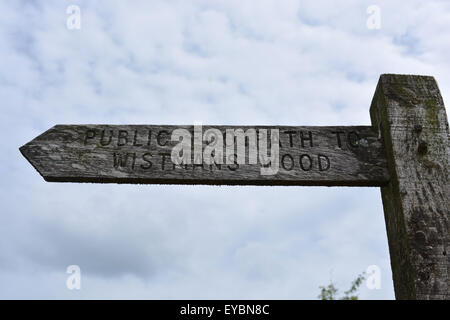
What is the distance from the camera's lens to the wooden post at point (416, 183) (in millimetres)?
2264

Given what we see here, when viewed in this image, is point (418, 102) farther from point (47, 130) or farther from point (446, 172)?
point (47, 130)

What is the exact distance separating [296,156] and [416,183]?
0.71 m

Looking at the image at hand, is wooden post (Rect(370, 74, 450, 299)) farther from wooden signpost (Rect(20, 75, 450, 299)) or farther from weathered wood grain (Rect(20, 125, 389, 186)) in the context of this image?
weathered wood grain (Rect(20, 125, 389, 186))

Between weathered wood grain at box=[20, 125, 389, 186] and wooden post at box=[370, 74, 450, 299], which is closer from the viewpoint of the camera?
wooden post at box=[370, 74, 450, 299]

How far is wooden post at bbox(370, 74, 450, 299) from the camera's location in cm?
226

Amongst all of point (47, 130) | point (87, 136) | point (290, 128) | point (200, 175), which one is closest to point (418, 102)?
point (290, 128)

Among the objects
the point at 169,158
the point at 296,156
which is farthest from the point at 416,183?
the point at 169,158

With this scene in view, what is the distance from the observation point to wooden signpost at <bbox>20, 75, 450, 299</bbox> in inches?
96.1

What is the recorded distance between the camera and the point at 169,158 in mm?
2535

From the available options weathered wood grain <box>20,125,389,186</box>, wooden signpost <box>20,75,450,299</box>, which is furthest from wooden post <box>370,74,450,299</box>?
weathered wood grain <box>20,125,389,186</box>

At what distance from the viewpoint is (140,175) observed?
2486 millimetres

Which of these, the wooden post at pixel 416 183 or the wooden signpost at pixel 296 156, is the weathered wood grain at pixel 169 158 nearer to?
the wooden signpost at pixel 296 156
